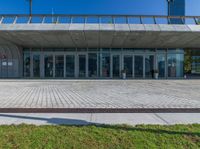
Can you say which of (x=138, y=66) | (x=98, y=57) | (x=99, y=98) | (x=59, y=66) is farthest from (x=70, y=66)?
(x=99, y=98)

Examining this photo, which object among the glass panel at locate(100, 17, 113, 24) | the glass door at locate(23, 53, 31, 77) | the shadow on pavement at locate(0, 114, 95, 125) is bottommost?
the shadow on pavement at locate(0, 114, 95, 125)

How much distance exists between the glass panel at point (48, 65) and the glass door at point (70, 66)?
1.95 m

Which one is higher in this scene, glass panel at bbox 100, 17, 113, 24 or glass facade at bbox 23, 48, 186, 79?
glass panel at bbox 100, 17, 113, 24

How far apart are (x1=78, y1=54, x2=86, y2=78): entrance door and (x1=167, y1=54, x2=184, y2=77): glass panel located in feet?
36.1

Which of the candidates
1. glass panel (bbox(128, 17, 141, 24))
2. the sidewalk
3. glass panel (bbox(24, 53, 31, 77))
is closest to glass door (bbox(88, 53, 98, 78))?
glass panel (bbox(24, 53, 31, 77))

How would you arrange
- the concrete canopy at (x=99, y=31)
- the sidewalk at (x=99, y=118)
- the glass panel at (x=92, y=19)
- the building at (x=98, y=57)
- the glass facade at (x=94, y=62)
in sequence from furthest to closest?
the glass facade at (x=94, y=62) < the building at (x=98, y=57) < the glass panel at (x=92, y=19) < the concrete canopy at (x=99, y=31) < the sidewalk at (x=99, y=118)

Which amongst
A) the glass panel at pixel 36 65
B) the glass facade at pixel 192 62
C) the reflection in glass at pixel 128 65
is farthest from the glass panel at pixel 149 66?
the glass panel at pixel 36 65

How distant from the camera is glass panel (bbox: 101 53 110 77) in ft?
89.1

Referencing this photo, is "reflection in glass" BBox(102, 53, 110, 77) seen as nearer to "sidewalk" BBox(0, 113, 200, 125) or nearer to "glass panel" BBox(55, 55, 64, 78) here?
"glass panel" BBox(55, 55, 64, 78)

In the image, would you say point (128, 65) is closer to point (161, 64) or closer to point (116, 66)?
point (116, 66)

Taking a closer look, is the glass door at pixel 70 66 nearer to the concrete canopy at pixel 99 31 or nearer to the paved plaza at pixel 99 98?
the concrete canopy at pixel 99 31

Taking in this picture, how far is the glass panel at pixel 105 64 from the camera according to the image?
27156 millimetres

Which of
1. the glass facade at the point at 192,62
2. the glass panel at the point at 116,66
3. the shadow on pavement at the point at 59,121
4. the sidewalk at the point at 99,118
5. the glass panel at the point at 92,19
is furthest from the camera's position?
the glass facade at the point at 192,62

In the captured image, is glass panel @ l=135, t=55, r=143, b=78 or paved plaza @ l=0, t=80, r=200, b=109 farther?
glass panel @ l=135, t=55, r=143, b=78
